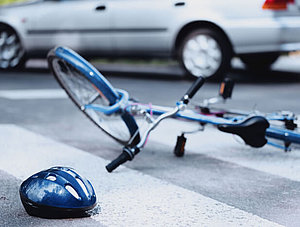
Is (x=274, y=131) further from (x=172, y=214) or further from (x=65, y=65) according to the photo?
(x=65, y=65)

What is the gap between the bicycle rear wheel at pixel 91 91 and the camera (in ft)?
→ 14.9

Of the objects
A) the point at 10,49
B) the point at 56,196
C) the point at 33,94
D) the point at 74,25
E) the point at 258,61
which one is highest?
the point at 56,196

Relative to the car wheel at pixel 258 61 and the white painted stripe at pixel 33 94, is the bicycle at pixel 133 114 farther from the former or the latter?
the car wheel at pixel 258 61

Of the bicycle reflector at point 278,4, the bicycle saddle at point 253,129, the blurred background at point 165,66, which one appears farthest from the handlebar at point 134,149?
the bicycle reflector at point 278,4

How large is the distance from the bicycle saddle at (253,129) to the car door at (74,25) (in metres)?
5.24

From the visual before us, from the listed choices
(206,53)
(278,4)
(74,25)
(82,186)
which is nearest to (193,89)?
(82,186)

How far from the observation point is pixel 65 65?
496 centimetres

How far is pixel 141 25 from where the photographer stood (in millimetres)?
8828

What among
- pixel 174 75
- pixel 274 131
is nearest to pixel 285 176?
pixel 274 131

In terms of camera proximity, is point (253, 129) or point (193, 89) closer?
point (253, 129)

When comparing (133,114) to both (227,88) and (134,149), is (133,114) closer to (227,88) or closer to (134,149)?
(134,149)

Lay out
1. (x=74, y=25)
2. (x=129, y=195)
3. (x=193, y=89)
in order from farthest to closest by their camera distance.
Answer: (x=74, y=25)
(x=193, y=89)
(x=129, y=195)

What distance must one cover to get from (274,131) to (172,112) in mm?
690

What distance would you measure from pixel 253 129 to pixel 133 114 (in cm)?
87
